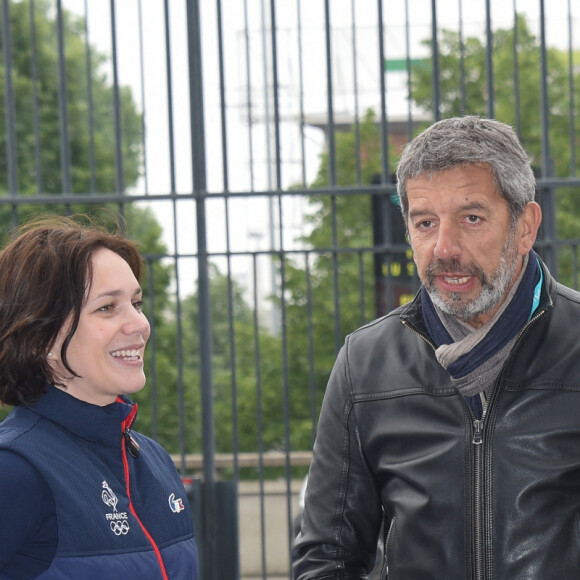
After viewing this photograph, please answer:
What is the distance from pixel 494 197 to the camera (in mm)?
2135

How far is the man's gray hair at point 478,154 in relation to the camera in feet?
6.97

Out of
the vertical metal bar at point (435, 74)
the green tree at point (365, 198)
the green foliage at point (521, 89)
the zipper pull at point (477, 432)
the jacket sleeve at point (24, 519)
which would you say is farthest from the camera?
the green foliage at point (521, 89)

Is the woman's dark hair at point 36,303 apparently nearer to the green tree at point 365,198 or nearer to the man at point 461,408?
the man at point 461,408

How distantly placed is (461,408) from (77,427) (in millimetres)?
768

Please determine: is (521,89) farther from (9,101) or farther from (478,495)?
(478,495)

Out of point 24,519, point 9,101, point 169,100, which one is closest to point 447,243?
point 24,519

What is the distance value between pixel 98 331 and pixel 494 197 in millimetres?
858

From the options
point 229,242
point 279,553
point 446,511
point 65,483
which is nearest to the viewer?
point 65,483

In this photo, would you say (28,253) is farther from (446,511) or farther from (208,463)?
(208,463)

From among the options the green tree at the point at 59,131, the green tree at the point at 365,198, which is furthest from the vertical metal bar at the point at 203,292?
the green tree at the point at 59,131

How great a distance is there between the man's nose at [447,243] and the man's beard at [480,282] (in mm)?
14

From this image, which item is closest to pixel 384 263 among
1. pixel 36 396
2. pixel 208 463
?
pixel 208 463

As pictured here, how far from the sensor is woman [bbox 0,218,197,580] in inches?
73.4

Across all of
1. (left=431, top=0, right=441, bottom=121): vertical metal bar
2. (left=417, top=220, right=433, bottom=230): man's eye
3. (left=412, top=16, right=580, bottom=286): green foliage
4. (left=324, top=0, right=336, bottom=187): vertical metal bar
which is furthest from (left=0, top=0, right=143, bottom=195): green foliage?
(left=417, top=220, right=433, bottom=230): man's eye
